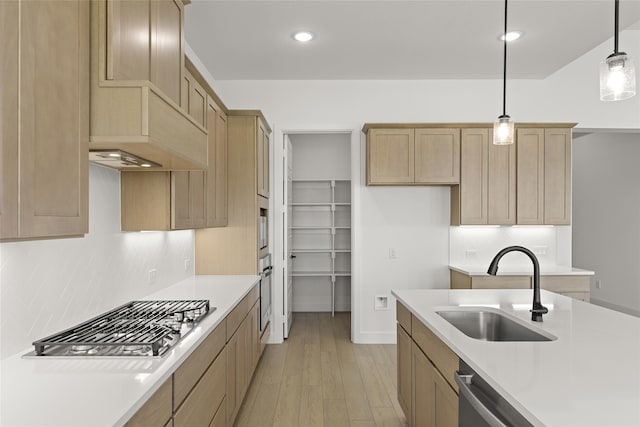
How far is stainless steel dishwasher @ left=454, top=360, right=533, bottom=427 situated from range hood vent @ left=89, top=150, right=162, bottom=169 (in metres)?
1.60

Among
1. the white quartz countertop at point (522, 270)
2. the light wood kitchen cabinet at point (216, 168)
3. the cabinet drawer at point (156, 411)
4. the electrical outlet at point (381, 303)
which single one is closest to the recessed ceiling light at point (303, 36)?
the light wood kitchen cabinet at point (216, 168)

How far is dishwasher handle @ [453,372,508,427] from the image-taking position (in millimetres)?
1274

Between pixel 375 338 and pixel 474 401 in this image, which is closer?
pixel 474 401

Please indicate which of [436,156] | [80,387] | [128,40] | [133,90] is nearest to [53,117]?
[133,90]

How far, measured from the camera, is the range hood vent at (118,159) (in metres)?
1.66

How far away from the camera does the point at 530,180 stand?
14.1ft

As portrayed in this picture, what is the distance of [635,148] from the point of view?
19.3ft

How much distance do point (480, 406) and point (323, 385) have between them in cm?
232

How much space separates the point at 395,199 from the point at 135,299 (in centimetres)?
296

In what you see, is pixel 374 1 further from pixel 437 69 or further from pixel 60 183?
pixel 60 183

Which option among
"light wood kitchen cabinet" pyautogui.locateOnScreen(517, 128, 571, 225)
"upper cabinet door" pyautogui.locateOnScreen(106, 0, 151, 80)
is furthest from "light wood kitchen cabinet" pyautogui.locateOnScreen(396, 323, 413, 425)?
"light wood kitchen cabinet" pyautogui.locateOnScreen(517, 128, 571, 225)

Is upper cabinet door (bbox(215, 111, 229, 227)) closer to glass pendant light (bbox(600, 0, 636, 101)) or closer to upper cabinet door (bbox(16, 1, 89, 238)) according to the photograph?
upper cabinet door (bbox(16, 1, 89, 238))

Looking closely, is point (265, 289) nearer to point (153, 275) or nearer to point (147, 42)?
point (153, 275)

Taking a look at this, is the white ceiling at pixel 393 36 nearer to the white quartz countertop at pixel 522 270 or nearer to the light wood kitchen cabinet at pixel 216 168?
the light wood kitchen cabinet at pixel 216 168
